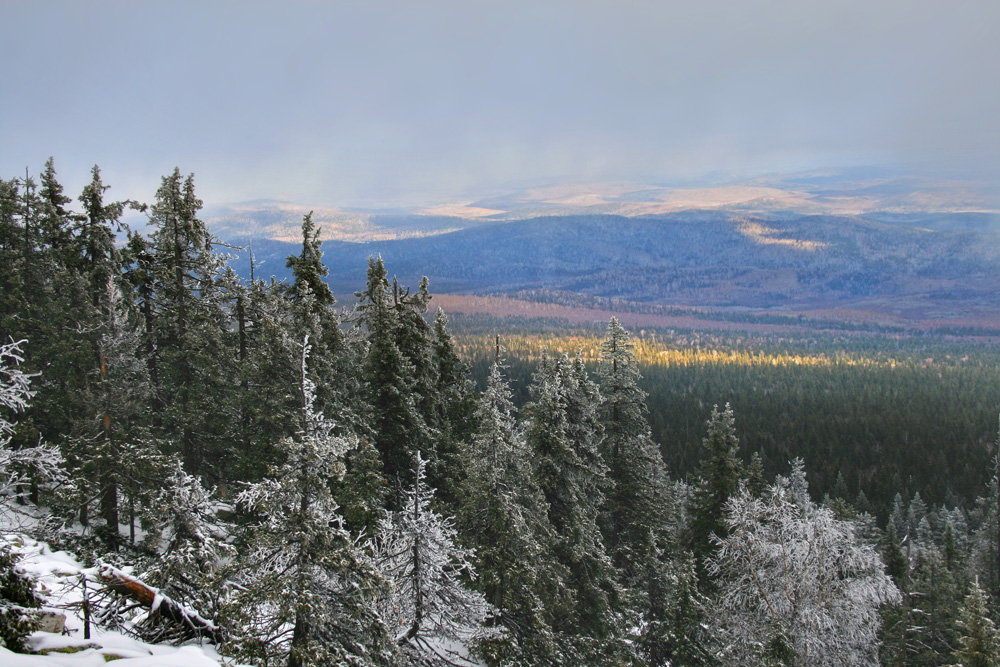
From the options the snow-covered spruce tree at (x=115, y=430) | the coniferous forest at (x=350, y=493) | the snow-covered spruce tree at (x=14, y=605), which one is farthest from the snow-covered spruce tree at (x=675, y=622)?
the snow-covered spruce tree at (x=14, y=605)

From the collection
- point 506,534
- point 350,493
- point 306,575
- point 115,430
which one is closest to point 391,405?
point 350,493

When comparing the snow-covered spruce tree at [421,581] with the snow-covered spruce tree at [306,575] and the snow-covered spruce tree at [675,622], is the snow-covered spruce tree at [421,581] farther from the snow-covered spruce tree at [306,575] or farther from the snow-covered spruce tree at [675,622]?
the snow-covered spruce tree at [675,622]

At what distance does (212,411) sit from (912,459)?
111 m

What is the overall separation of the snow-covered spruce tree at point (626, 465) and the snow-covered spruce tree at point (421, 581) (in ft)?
45.6

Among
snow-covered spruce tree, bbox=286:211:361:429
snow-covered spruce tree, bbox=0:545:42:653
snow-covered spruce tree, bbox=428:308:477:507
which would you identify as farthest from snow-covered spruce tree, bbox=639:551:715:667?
snow-covered spruce tree, bbox=0:545:42:653

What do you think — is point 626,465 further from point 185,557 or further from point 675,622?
point 185,557

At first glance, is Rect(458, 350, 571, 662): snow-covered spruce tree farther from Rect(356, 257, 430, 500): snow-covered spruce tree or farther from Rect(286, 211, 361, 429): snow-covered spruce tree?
Rect(286, 211, 361, 429): snow-covered spruce tree

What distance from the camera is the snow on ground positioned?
38.6 feet

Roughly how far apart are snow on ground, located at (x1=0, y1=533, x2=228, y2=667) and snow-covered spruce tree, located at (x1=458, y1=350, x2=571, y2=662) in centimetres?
754

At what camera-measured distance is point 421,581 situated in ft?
Result: 48.5

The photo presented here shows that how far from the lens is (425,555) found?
48.0 ft

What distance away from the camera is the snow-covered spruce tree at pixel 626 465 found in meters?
28.1

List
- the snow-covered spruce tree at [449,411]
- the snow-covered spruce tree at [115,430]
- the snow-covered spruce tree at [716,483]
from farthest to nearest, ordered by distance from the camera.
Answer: the snow-covered spruce tree at [716,483]
the snow-covered spruce tree at [449,411]
the snow-covered spruce tree at [115,430]

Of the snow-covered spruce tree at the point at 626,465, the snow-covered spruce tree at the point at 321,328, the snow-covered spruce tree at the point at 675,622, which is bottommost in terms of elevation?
the snow-covered spruce tree at the point at 675,622
